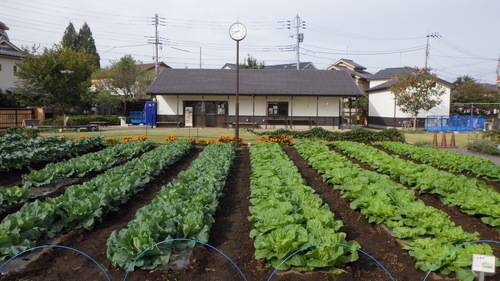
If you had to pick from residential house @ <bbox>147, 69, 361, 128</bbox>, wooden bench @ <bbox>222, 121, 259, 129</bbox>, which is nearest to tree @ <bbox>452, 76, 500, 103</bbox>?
residential house @ <bbox>147, 69, 361, 128</bbox>

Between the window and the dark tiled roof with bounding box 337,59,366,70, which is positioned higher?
the dark tiled roof with bounding box 337,59,366,70

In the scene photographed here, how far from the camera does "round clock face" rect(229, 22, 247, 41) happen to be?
47.6 ft

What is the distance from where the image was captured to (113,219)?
19.0ft

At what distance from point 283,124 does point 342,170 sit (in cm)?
2114

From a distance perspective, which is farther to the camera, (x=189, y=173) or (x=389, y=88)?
(x=389, y=88)

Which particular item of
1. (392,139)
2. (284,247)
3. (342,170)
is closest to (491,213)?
(342,170)

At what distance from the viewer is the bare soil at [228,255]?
385 cm

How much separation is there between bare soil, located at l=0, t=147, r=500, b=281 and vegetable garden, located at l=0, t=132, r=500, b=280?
0.05ft

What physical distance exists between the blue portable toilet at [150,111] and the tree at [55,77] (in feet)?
14.7

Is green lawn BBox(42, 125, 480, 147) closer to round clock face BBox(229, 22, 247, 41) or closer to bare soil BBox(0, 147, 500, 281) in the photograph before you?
round clock face BBox(229, 22, 247, 41)

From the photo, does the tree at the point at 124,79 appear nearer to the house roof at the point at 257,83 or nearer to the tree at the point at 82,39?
the house roof at the point at 257,83

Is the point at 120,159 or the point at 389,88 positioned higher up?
the point at 389,88

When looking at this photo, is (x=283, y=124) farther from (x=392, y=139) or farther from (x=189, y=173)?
(x=189, y=173)

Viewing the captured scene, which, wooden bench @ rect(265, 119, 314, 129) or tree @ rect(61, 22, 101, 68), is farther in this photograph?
tree @ rect(61, 22, 101, 68)
